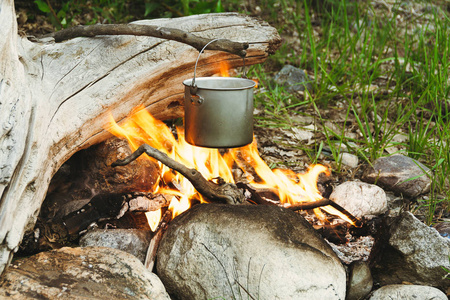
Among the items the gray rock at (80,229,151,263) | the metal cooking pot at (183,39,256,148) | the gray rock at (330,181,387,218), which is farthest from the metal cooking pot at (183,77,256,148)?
the gray rock at (330,181,387,218)

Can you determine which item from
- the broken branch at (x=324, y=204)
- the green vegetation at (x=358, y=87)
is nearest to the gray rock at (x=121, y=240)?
the broken branch at (x=324, y=204)

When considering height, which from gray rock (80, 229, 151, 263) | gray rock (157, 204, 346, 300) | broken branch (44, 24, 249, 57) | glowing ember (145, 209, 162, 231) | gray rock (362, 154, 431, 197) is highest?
broken branch (44, 24, 249, 57)

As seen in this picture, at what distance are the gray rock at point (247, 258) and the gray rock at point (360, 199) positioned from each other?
0.77 metres

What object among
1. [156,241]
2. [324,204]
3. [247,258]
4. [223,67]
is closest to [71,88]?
[156,241]

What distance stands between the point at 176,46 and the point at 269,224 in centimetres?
137

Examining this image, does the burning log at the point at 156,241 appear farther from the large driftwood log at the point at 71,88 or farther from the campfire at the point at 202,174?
the large driftwood log at the point at 71,88

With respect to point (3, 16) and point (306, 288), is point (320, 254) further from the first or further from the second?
point (3, 16)

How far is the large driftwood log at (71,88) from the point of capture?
7.44 feet

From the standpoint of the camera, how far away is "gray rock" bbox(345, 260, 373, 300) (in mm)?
2480

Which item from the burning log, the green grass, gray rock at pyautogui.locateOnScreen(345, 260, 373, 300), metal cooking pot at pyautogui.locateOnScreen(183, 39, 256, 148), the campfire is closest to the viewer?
gray rock at pyautogui.locateOnScreen(345, 260, 373, 300)

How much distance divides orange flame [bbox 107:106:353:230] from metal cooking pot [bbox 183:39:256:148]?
1.25 feet

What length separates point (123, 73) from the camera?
299cm

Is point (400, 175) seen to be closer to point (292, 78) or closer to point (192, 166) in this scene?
point (192, 166)

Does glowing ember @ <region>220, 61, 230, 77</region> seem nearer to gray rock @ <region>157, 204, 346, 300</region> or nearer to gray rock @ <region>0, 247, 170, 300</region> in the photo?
gray rock @ <region>157, 204, 346, 300</region>
